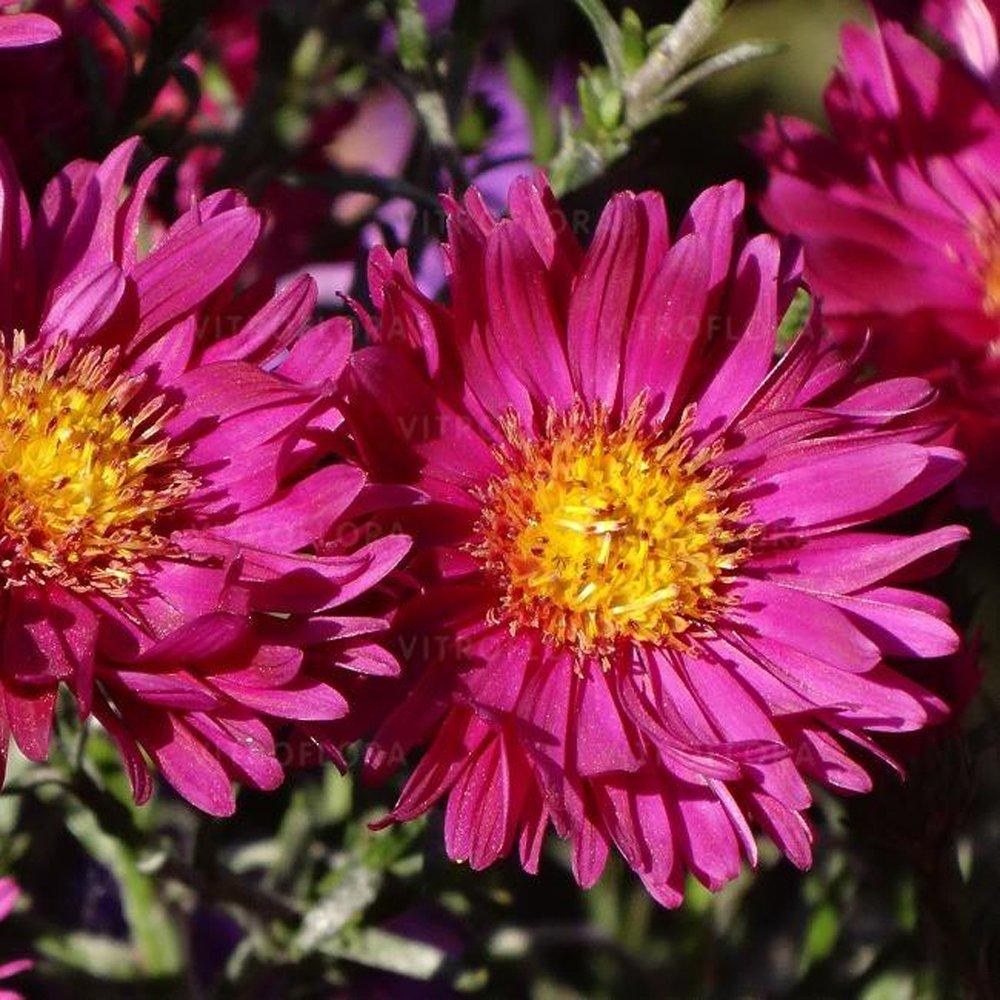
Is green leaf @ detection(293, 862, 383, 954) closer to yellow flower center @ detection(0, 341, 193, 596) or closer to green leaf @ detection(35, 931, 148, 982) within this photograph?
green leaf @ detection(35, 931, 148, 982)

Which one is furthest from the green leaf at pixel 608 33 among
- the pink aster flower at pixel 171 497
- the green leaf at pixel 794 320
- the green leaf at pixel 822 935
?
the green leaf at pixel 822 935

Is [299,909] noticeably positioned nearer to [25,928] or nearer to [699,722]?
[25,928]

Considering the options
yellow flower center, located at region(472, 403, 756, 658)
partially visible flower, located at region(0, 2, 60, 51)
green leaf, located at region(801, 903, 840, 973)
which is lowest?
green leaf, located at region(801, 903, 840, 973)

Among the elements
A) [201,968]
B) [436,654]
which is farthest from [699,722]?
[201,968]

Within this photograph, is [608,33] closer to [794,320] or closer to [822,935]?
[794,320]

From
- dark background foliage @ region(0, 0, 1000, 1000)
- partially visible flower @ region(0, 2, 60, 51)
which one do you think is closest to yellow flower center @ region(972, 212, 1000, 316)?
dark background foliage @ region(0, 0, 1000, 1000)

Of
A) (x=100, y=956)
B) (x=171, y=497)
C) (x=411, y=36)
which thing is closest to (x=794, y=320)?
(x=411, y=36)

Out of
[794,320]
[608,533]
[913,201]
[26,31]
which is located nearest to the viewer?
[26,31]
